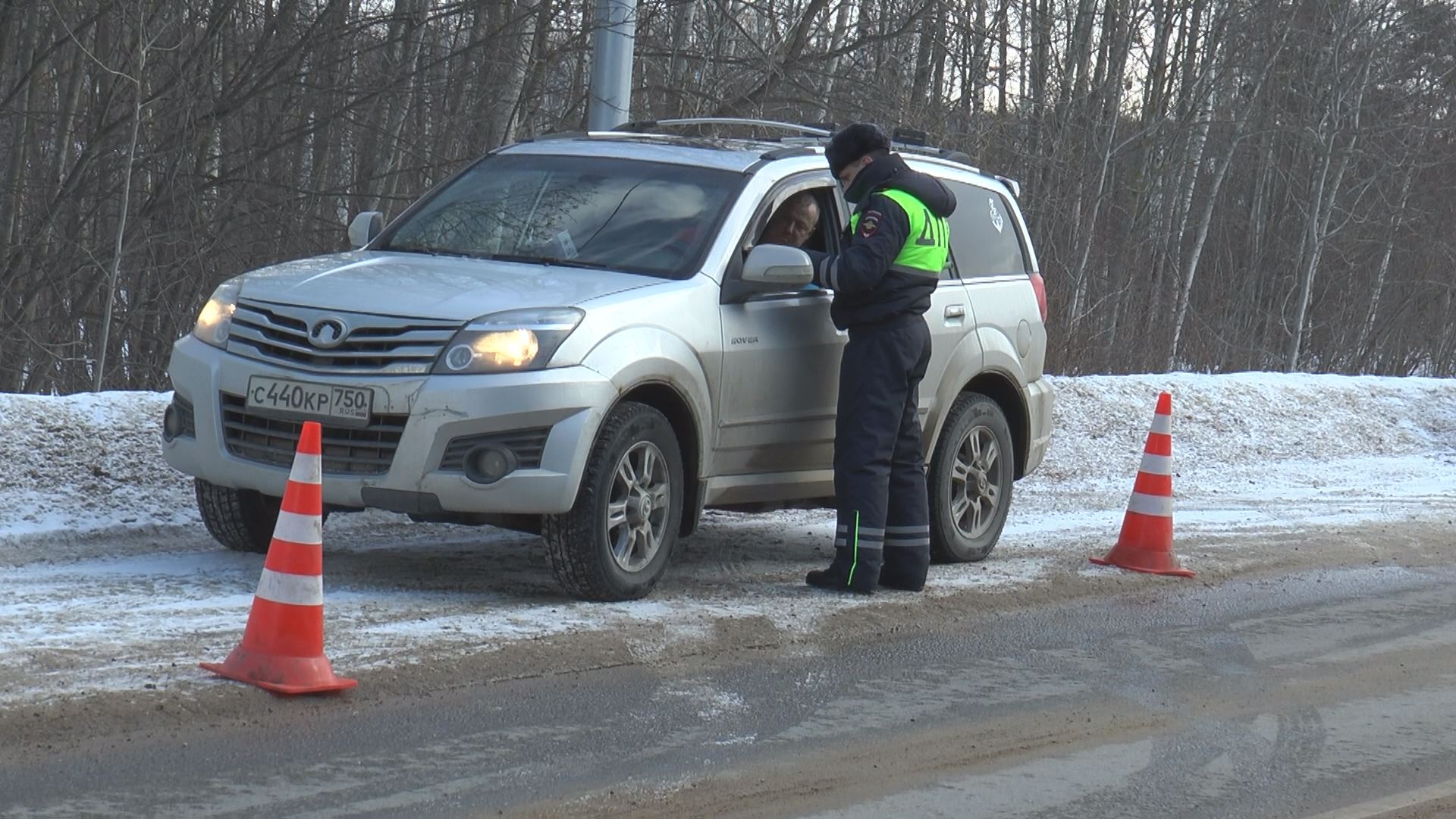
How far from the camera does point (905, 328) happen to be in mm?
7473

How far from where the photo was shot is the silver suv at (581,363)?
6406mm

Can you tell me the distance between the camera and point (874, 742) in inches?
211

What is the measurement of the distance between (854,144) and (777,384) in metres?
1.04

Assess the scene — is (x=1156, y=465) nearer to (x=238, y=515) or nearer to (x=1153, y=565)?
(x=1153, y=565)

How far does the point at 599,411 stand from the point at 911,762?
1931 mm

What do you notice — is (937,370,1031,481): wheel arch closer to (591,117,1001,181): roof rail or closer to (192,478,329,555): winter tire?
(591,117,1001,181): roof rail

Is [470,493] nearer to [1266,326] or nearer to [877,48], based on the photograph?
[877,48]

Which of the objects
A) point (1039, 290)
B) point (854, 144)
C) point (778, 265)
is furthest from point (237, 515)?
point (1039, 290)

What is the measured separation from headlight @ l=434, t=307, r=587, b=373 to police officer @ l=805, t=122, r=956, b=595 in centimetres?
144

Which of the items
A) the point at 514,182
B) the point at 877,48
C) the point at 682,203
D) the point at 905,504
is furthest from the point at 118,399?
the point at 877,48

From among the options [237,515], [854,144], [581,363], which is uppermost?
[854,144]

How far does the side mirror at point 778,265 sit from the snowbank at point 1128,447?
9.48 feet

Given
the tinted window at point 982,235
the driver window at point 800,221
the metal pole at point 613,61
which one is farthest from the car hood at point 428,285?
the metal pole at point 613,61

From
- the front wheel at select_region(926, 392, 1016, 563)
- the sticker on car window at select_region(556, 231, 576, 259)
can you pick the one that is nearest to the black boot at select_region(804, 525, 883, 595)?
the front wheel at select_region(926, 392, 1016, 563)
